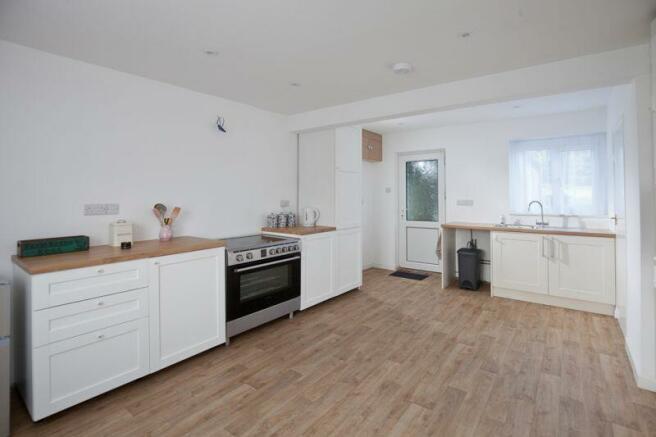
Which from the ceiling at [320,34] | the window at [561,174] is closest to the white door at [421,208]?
the window at [561,174]

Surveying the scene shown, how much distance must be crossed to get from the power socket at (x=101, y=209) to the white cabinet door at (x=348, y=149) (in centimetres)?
248

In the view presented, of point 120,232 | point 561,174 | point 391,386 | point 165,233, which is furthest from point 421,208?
point 120,232

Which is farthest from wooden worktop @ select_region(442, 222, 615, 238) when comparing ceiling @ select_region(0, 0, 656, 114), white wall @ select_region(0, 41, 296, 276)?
white wall @ select_region(0, 41, 296, 276)

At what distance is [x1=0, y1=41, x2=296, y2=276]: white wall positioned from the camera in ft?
7.61

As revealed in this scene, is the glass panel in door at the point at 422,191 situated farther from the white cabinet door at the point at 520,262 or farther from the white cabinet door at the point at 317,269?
the white cabinet door at the point at 317,269

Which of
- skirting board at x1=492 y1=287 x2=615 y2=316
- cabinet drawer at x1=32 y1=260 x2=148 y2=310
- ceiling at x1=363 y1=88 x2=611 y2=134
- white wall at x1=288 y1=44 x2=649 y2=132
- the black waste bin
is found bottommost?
skirting board at x1=492 y1=287 x2=615 y2=316

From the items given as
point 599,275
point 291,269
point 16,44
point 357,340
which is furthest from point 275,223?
point 599,275

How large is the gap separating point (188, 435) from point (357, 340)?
1.65 metres

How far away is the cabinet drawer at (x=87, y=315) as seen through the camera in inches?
75.0

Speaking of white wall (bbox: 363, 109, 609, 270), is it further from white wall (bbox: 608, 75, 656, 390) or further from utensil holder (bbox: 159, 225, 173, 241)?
utensil holder (bbox: 159, 225, 173, 241)

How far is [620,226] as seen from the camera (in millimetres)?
3232

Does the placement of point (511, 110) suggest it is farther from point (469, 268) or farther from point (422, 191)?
point (469, 268)

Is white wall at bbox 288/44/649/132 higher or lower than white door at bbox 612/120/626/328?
higher

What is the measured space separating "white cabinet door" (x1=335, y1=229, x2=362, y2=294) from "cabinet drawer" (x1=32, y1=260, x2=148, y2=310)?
2421 mm
